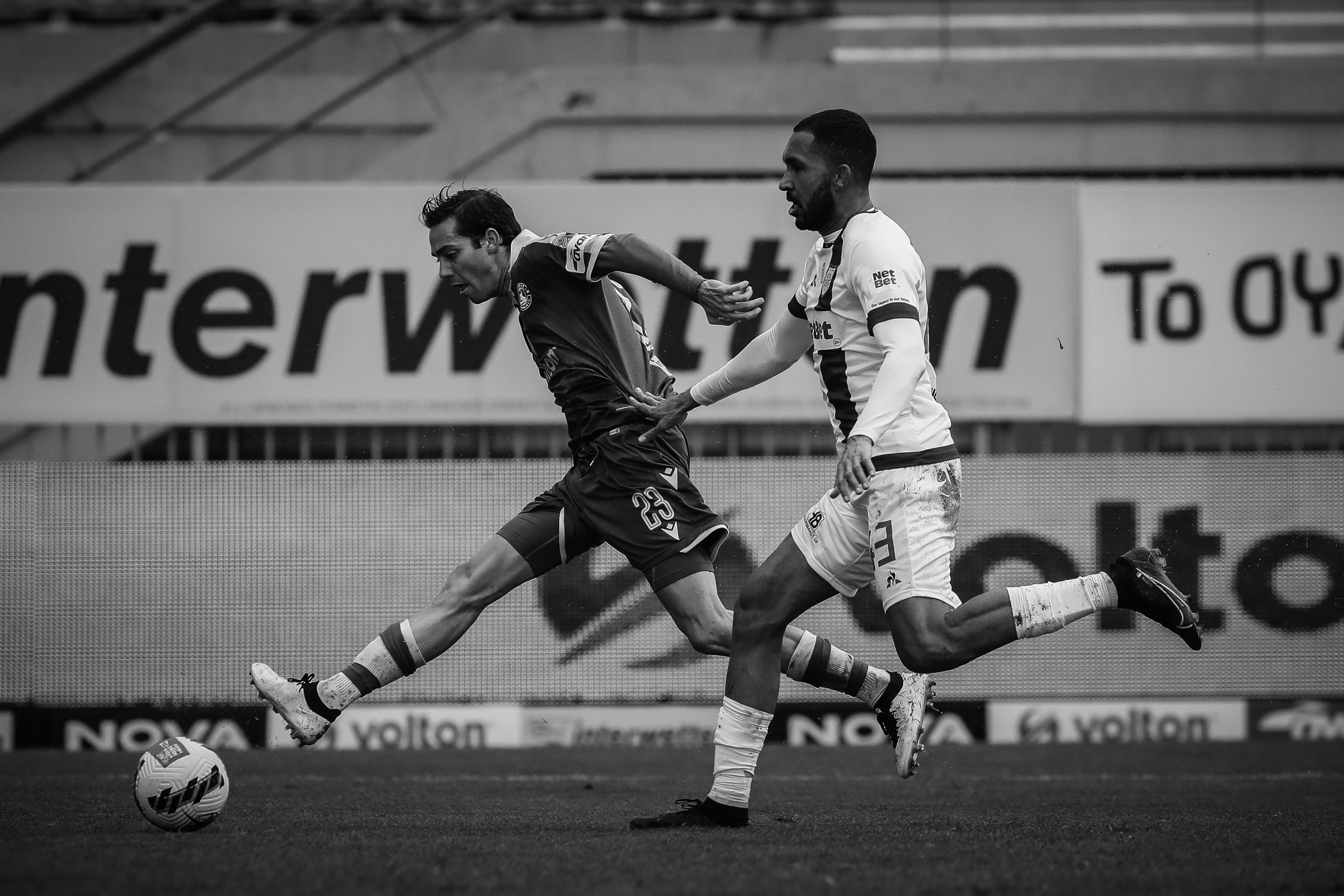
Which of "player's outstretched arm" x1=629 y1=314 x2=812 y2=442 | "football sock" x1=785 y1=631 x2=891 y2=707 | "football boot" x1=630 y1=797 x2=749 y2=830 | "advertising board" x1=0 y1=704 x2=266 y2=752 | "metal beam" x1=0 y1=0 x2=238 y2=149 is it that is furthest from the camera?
"metal beam" x1=0 y1=0 x2=238 y2=149

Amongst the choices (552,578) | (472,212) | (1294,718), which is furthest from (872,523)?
(1294,718)

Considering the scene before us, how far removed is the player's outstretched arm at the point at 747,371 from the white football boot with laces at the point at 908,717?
1.11 m

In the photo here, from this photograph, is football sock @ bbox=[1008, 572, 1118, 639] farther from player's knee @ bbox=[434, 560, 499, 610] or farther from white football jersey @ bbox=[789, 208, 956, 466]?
player's knee @ bbox=[434, 560, 499, 610]

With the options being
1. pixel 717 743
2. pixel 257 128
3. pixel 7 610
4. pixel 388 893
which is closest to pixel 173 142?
pixel 257 128


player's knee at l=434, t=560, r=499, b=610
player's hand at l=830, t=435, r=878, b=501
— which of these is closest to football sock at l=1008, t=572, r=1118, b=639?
player's hand at l=830, t=435, r=878, b=501

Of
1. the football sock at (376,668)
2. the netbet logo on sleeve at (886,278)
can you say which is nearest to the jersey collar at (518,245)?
the football sock at (376,668)

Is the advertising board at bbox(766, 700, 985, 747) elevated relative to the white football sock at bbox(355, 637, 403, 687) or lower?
lower

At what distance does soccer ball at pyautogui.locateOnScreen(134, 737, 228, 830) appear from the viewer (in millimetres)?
5055

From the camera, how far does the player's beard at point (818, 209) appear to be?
16.7 feet

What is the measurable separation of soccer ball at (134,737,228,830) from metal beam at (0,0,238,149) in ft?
28.1

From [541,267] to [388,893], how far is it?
2741 mm

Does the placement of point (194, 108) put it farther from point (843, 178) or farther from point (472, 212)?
point (843, 178)

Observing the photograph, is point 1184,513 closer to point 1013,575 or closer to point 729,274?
point 1013,575

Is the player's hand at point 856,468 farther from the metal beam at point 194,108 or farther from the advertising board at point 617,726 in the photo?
the metal beam at point 194,108
